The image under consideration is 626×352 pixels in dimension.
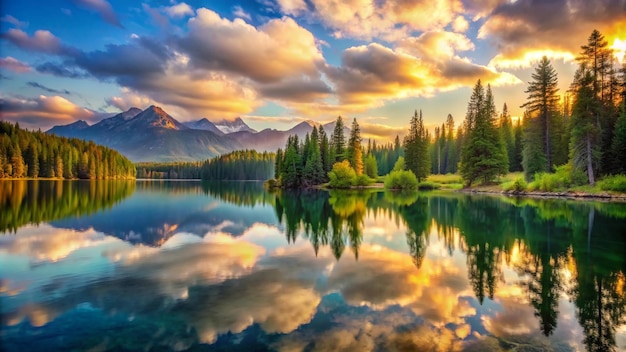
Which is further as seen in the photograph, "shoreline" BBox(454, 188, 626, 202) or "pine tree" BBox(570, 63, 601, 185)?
"pine tree" BBox(570, 63, 601, 185)

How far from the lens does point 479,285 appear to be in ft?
40.9

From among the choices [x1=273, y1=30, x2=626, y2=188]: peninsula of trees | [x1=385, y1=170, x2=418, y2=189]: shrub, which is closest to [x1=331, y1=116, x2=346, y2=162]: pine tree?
[x1=273, y1=30, x2=626, y2=188]: peninsula of trees

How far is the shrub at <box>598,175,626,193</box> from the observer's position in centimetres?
4419

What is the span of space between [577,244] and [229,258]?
18162 millimetres

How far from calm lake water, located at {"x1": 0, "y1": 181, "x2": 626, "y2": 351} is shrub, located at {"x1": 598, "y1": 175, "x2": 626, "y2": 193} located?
26962 millimetres

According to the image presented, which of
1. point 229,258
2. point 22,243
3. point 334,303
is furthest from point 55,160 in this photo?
point 334,303

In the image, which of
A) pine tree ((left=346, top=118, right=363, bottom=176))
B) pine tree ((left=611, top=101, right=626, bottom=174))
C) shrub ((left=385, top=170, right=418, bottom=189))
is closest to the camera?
pine tree ((left=611, top=101, right=626, bottom=174))

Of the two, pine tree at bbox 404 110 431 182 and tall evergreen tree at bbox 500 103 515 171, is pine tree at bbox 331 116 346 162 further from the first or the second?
tall evergreen tree at bbox 500 103 515 171

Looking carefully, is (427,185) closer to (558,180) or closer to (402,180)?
(402,180)

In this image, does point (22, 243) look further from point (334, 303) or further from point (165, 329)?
point (334, 303)

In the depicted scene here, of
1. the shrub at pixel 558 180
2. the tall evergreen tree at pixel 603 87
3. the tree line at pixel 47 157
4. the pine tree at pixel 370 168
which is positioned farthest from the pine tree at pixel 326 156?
the tree line at pixel 47 157

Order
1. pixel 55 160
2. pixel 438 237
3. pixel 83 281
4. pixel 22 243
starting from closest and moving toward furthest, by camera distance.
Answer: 1. pixel 83 281
2. pixel 22 243
3. pixel 438 237
4. pixel 55 160

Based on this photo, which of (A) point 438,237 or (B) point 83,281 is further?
(A) point 438,237

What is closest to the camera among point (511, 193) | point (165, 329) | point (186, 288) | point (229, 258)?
point (165, 329)
